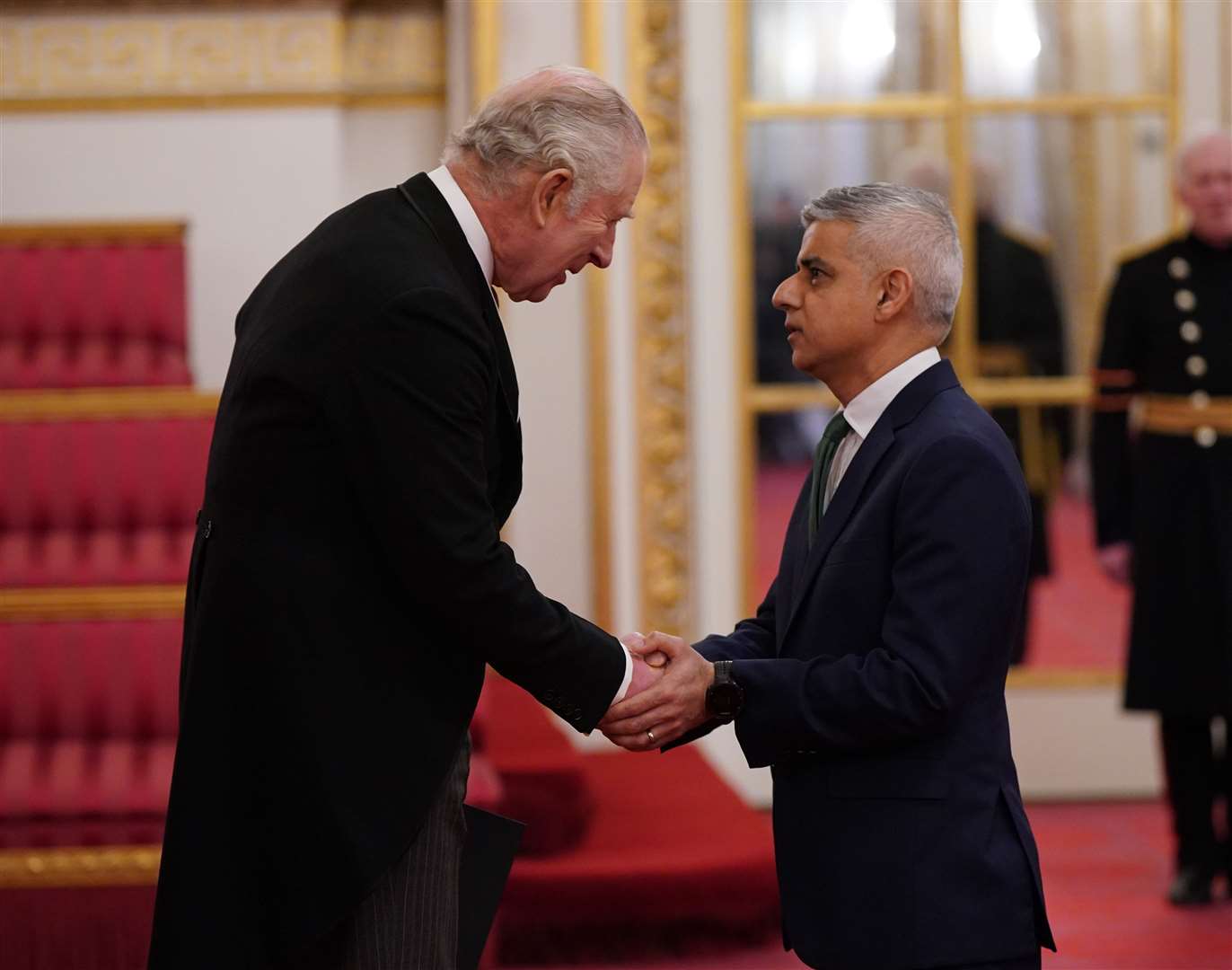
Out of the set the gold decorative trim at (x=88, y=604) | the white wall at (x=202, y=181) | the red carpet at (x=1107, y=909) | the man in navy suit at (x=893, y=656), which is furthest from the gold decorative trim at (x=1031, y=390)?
the man in navy suit at (x=893, y=656)

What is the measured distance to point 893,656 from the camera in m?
1.78

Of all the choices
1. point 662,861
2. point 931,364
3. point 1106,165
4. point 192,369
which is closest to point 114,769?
point 662,861

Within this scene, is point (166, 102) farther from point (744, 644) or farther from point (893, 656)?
point (893, 656)

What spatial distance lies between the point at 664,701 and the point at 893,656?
0.98 feet

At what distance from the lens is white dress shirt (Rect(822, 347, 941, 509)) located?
1.90 metres

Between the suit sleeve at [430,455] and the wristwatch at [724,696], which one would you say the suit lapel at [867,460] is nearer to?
the wristwatch at [724,696]

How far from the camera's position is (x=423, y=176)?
6.07ft

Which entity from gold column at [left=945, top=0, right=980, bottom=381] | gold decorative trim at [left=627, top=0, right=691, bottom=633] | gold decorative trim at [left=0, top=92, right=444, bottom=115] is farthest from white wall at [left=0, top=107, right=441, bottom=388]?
gold column at [left=945, top=0, right=980, bottom=381]

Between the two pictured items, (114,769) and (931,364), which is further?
(114,769)

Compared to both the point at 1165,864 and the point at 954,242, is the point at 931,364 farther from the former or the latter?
the point at 1165,864

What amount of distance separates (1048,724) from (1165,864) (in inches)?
26.6

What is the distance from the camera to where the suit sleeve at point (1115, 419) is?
4.12 meters

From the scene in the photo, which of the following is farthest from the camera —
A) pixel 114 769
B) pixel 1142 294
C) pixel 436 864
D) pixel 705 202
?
pixel 705 202

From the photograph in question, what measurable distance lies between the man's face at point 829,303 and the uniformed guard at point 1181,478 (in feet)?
7.56
